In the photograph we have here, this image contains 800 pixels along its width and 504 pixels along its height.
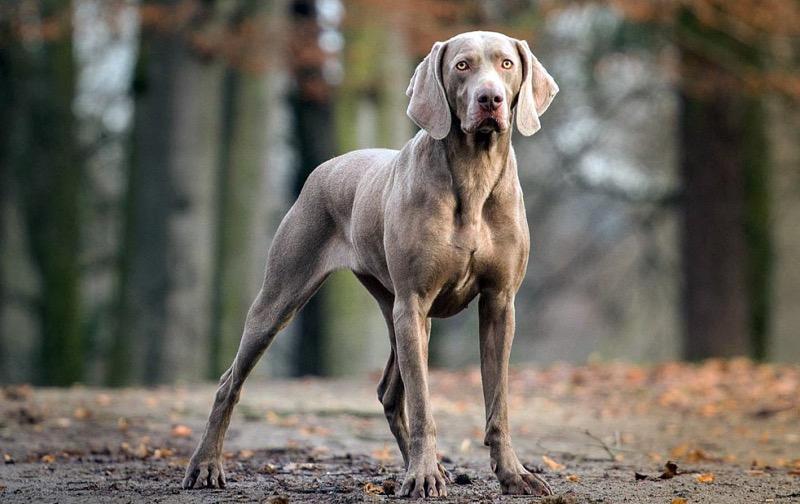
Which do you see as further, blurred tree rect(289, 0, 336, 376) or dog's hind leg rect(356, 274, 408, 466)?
blurred tree rect(289, 0, 336, 376)

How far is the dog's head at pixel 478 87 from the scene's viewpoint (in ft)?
18.9

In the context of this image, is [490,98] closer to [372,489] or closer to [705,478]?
[372,489]

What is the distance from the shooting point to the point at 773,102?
1959 centimetres

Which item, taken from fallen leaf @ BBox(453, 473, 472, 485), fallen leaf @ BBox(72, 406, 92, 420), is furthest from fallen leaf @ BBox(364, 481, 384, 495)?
fallen leaf @ BBox(72, 406, 92, 420)

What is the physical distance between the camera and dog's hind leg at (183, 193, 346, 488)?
691 centimetres

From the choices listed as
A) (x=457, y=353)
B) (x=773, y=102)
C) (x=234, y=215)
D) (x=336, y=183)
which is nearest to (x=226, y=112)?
(x=234, y=215)

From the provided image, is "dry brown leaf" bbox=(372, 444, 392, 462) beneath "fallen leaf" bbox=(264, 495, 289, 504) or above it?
above

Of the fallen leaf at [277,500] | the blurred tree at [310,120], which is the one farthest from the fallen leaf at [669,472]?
the blurred tree at [310,120]

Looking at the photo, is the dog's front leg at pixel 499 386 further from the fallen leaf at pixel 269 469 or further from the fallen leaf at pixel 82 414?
the fallen leaf at pixel 82 414

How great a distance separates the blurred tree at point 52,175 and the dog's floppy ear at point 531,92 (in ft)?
41.7

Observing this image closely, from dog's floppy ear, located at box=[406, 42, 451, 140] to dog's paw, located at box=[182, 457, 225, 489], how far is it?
7.07 ft

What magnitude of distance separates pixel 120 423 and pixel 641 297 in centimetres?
1822

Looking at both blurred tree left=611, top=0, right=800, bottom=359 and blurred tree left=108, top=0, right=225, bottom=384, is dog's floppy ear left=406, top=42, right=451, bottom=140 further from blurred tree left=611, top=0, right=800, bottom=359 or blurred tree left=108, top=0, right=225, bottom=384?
blurred tree left=611, top=0, right=800, bottom=359

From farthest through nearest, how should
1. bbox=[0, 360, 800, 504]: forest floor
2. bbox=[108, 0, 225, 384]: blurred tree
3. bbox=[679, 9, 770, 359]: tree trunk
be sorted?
bbox=[679, 9, 770, 359]: tree trunk < bbox=[108, 0, 225, 384]: blurred tree < bbox=[0, 360, 800, 504]: forest floor
